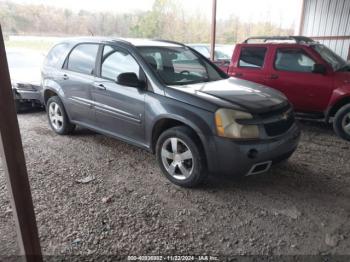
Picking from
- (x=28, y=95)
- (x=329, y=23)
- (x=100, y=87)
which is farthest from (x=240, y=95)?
(x=329, y=23)

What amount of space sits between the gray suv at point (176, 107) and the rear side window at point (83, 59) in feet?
0.05

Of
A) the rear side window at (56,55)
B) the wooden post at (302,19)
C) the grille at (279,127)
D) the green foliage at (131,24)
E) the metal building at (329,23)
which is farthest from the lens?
the green foliage at (131,24)

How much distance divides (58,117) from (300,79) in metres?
4.42

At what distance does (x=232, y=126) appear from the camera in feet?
9.95

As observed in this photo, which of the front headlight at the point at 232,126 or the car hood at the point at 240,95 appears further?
the car hood at the point at 240,95

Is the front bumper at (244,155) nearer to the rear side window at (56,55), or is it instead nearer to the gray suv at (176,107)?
the gray suv at (176,107)

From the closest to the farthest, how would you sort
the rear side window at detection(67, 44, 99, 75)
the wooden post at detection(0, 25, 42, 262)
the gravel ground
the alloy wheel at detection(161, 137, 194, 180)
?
the wooden post at detection(0, 25, 42, 262) → the gravel ground → the alloy wheel at detection(161, 137, 194, 180) → the rear side window at detection(67, 44, 99, 75)

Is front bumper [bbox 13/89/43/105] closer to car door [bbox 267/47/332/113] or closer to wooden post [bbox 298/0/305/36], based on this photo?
car door [bbox 267/47/332/113]

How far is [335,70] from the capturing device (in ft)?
17.1

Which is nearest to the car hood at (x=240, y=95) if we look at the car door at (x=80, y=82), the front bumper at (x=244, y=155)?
the front bumper at (x=244, y=155)

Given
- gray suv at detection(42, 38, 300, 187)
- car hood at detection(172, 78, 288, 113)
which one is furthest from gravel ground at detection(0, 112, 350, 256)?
car hood at detection(172, 78, 288, 113)

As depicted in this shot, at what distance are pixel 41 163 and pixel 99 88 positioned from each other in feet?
4.37

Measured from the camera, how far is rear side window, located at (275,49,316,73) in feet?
17.8

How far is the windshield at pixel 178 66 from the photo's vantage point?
12.3 ft
